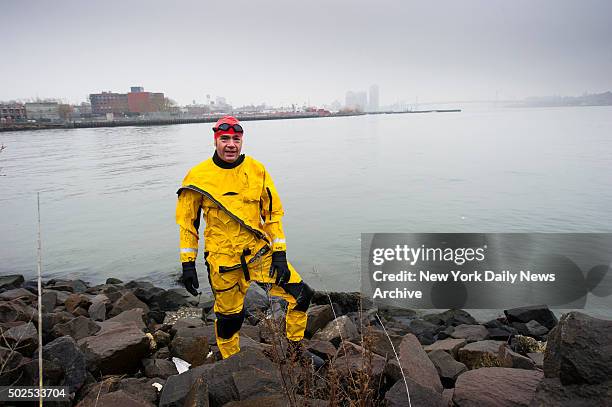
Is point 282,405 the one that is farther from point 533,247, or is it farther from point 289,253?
point 533,247

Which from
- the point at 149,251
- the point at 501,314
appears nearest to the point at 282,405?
the point at 501,314

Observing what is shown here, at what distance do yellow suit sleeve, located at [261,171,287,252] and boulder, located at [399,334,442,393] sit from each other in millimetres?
1525

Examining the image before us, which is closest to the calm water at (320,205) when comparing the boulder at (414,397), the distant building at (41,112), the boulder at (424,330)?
the boulder at (424,330)

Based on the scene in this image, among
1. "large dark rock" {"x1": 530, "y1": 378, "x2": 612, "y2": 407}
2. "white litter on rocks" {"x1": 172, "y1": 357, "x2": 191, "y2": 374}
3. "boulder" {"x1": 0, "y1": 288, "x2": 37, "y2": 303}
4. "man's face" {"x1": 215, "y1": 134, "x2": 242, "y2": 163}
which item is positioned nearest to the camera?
"large dark rock" {"x1": 530, "y1": 378, "x2": 612, "y2": 407}

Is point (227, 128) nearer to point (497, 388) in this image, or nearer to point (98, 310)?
point (497, 388)

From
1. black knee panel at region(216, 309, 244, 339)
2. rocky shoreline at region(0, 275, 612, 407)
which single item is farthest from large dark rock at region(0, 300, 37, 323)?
black knee panel at region(216, 309, 244, 339)

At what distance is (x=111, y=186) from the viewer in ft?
83.7

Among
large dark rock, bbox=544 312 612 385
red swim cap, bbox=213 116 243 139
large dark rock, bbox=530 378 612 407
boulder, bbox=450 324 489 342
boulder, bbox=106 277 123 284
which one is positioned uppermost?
red swim cap, bbox=213 116 243 139

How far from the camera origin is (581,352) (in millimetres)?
2723

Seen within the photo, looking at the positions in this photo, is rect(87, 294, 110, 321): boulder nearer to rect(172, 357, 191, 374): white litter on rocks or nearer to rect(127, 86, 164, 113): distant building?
rect(172, 357, 191, 374): white litter on rocks

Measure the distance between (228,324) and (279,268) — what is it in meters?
0.76

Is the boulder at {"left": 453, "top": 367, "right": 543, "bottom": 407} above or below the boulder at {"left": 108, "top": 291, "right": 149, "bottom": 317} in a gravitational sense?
above

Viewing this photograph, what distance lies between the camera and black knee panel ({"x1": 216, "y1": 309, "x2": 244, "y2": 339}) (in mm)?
4395

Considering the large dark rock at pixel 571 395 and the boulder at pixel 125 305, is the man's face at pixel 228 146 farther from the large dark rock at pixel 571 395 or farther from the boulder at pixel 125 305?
the boulder at pixel 125 305
